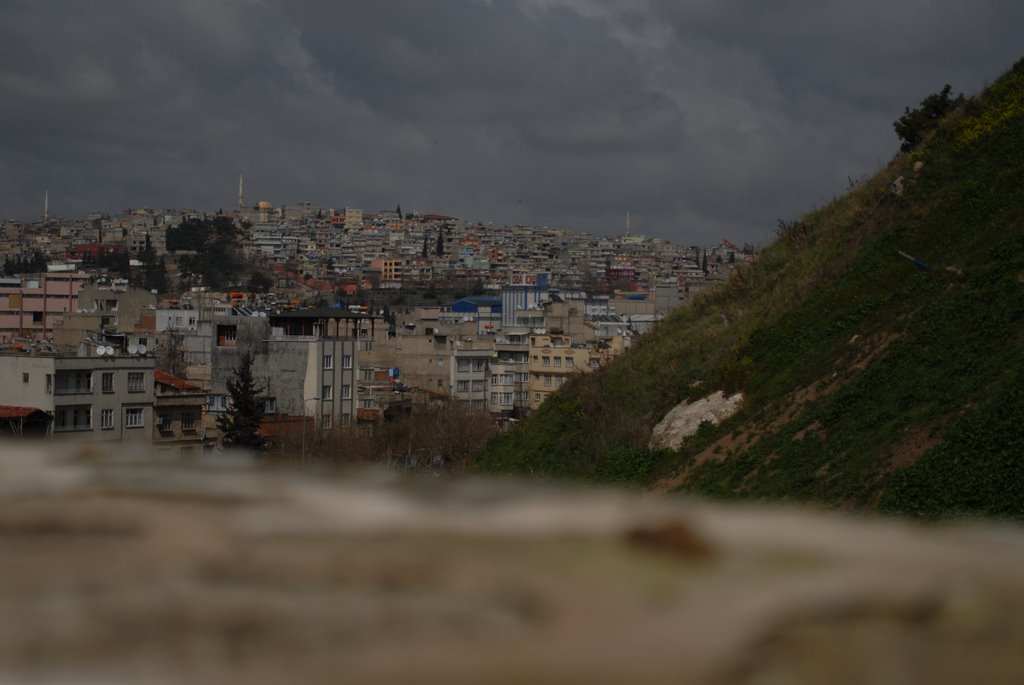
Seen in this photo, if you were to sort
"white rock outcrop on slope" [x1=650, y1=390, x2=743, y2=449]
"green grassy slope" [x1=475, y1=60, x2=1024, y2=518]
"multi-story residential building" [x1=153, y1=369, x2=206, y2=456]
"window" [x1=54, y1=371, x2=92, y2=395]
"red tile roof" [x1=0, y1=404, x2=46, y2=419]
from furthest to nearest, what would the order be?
"multi-story residential building" [x1=153, y1=369, x2=206, y2=456] < "window" [x1=54, y1=371, x2=92, y2=395] < "red tile roof" [x1=0, y1=404, x2=46, y2=419] < "white rock outcrop on slope" [x1=650, y1=390, x2=743, y2=449] < "green grassy slope" [x1=475, y1=60, x2=1024, y2=518]

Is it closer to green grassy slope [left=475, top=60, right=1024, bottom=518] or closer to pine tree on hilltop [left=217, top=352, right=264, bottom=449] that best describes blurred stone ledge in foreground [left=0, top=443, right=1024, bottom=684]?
green grassy slope [left=475, top=60, right=1024, bottom=518]

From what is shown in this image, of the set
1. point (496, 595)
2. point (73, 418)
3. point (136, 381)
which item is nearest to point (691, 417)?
point (496, 595)

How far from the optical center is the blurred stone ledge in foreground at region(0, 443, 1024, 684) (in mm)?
1366

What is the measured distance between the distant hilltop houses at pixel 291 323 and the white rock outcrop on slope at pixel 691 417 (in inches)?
238

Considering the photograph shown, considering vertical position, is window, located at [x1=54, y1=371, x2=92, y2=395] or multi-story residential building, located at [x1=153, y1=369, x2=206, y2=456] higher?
window, located at [x1=54, y1=371, x2=92, y2=395]

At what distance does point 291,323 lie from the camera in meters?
46.8

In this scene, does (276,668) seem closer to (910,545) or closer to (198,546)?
(198,546)

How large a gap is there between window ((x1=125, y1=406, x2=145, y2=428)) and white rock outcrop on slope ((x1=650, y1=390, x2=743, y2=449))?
19884mm

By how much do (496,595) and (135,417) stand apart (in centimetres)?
3118

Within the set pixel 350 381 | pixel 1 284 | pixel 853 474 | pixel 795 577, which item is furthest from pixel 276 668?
pixel 1 284

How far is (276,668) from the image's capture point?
54.1 inches

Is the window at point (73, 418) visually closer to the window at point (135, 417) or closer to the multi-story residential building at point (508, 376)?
the window at point (135, 417)

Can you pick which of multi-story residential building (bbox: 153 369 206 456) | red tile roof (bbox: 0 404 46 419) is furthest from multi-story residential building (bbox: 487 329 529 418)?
red tile roof (bbox: 0 404 46 419)

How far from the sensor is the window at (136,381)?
3079 cm
